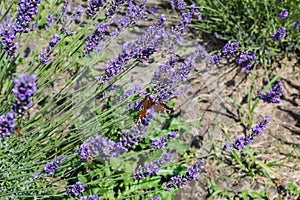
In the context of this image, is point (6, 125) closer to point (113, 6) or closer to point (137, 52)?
point (137, 52)

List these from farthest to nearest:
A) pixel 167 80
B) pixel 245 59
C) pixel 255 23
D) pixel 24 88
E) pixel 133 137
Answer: pixel 255 23 < pixel 245 59 < pixel 167 80 < pixel 133 137 < pixel 24 88

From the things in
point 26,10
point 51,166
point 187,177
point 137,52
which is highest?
point 26,10

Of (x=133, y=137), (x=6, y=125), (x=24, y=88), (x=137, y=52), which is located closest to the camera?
(x=24, y=88)

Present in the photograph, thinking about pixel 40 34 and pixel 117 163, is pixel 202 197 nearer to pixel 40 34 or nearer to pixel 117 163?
pixel 117 163

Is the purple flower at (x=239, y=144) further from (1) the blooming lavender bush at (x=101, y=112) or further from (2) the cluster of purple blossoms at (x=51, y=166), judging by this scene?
(2) the cluster of purple blossoms at (x=51, y=166)

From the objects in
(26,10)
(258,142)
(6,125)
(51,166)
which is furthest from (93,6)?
(258,142)

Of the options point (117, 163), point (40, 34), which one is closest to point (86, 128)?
point (117, 163)

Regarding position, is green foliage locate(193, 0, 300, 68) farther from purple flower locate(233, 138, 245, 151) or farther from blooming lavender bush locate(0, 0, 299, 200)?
purple flower locate(233, 138, 245, 151)

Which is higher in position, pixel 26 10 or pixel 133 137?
pixel 26 10
